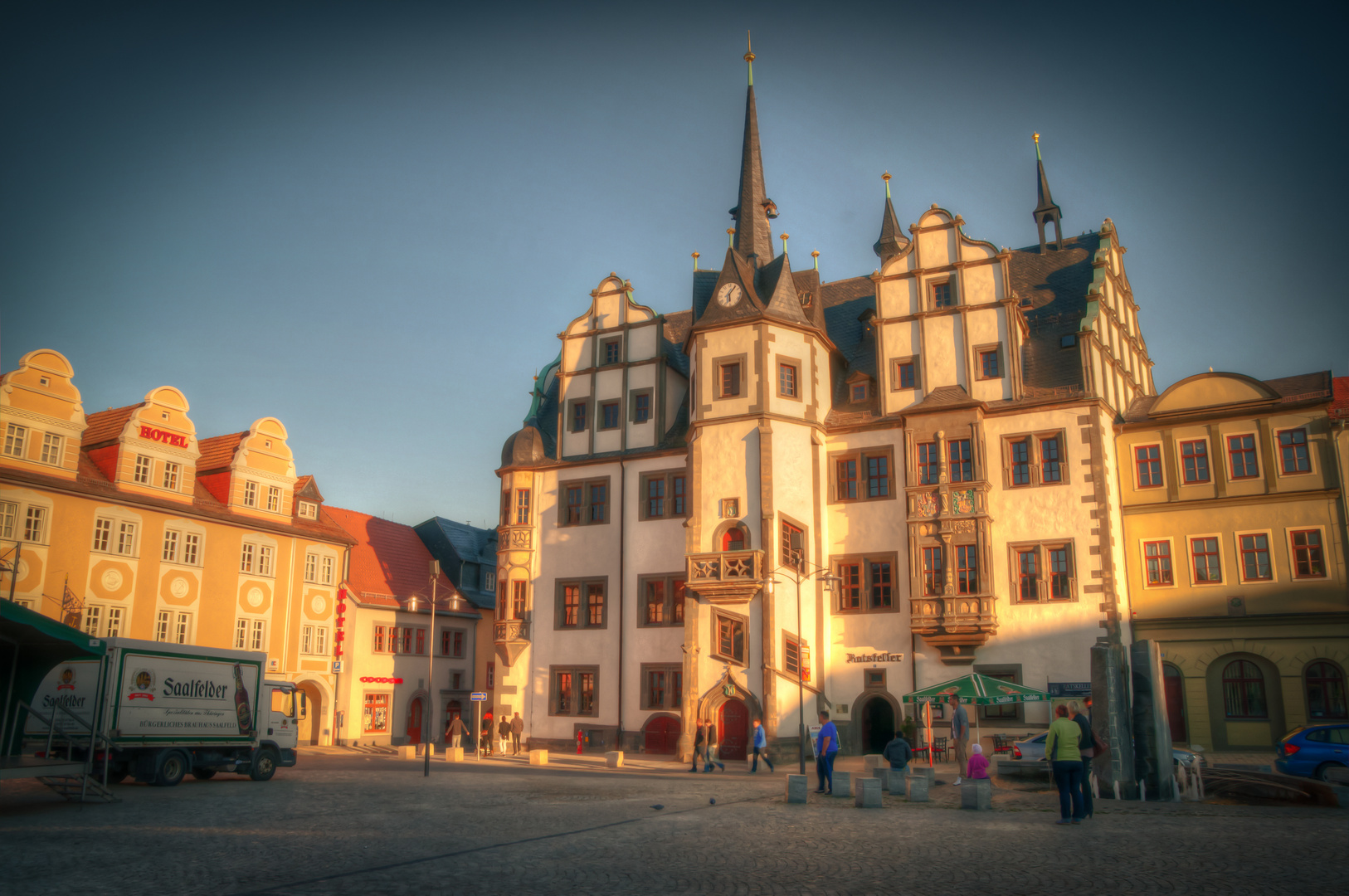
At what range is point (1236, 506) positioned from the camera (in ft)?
111

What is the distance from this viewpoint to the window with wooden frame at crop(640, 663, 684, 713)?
37.0m

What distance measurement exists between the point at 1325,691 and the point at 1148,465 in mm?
8763

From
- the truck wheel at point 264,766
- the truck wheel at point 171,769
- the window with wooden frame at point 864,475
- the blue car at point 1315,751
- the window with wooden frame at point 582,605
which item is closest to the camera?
the blue car at point 1315,751

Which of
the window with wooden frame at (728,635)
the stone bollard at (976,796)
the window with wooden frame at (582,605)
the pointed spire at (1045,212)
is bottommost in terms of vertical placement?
the stone bollard at (976,796)

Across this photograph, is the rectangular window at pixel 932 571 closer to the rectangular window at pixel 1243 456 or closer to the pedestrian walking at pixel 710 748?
the pedestrian walking at pixel 710 748

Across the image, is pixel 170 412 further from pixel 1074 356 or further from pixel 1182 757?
pixel 1182 757

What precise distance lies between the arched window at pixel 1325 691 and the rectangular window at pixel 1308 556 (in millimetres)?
2748

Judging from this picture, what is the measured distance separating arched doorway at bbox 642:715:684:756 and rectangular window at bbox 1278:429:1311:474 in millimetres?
22314

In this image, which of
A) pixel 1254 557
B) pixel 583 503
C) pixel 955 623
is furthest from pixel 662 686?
pixel 1254 557

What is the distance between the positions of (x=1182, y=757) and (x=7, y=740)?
79.5 feet

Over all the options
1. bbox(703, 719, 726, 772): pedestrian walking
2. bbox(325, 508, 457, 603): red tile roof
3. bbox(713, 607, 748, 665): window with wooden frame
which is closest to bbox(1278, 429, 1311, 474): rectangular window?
bbox(713, 607, 748, 665): window with wooden frame

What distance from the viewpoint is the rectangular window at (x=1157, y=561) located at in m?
34.4

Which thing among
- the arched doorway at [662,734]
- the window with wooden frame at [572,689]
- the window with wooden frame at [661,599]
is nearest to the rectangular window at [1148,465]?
the window with wooden frame at [661,599]

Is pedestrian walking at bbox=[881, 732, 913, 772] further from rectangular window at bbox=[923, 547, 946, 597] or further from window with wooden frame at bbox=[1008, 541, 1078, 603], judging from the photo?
window with wooden frame at bbox=[1008, 541, 1078, 603]
